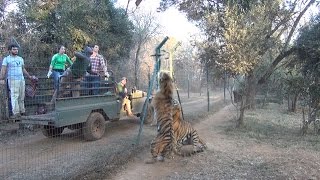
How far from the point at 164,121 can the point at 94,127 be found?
264 cm

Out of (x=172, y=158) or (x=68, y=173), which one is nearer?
(x=68, y=173)

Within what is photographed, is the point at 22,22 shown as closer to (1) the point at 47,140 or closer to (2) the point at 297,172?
(1) the point at 47,140

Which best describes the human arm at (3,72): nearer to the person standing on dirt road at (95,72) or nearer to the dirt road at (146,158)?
the dirt road at (146,158)

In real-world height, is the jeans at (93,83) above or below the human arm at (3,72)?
below

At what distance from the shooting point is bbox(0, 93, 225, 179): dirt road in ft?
22.2

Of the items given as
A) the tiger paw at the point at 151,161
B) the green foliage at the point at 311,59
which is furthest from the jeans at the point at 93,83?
the green foliage at the point at 311,59

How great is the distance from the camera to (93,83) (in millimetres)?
9727

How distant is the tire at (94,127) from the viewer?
941cm

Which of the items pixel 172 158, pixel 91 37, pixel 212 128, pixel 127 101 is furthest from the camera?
pixel 91 37

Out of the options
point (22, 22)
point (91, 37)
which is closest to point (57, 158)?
point (22, 22)

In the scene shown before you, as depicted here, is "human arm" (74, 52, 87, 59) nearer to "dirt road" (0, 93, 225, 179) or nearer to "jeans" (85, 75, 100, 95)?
"jeans" (85, 75, 100, 95)

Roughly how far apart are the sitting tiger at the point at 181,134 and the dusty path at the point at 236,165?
229mm

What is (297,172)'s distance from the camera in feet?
21.9

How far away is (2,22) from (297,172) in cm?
972
